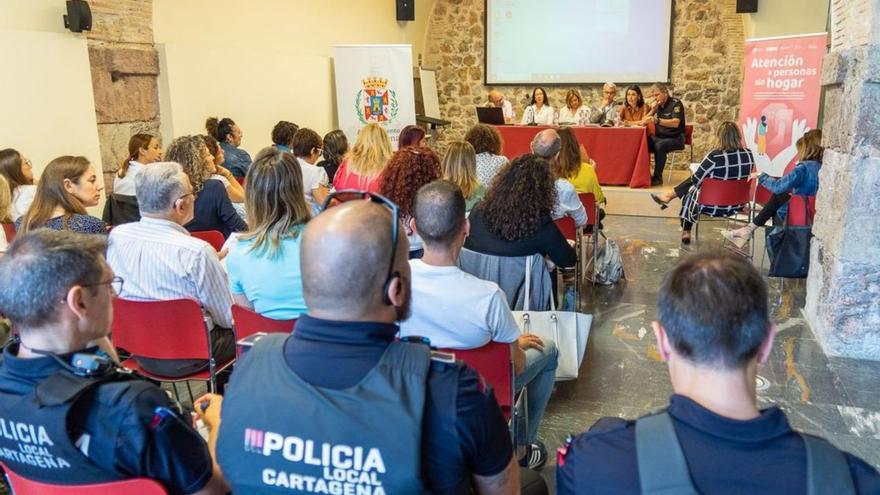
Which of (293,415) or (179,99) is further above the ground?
(179,99)

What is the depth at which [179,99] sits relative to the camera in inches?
229

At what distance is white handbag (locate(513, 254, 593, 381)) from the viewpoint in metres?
2.70

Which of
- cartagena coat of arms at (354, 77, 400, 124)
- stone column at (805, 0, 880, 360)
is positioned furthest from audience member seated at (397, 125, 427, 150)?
cartagena coat of arms at (354, 77, 400, 124)

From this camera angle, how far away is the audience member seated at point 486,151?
4.47m

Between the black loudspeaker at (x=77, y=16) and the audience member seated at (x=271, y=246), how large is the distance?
308 centimetres

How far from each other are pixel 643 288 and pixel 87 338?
13.1ft

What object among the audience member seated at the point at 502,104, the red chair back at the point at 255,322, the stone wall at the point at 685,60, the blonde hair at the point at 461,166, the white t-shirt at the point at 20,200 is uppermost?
the stone wall at the point at 685,60

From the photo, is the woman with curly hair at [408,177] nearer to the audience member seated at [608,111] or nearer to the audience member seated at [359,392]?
the audience member seated at [359,392]

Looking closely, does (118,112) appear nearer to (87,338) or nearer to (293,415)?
(87,338)

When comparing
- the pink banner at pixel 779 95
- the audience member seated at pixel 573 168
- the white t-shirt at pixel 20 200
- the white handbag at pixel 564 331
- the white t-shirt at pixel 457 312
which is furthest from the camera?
the pink banner at pixel 779 95

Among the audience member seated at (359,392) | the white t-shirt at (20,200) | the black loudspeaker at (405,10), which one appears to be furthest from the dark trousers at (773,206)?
the black loudspeaker at (405,10)

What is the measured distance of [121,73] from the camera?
17.4 feet

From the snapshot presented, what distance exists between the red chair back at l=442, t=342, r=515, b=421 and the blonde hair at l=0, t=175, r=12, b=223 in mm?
2499

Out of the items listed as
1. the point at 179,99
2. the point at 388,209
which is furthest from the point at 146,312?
the point at 179,99
